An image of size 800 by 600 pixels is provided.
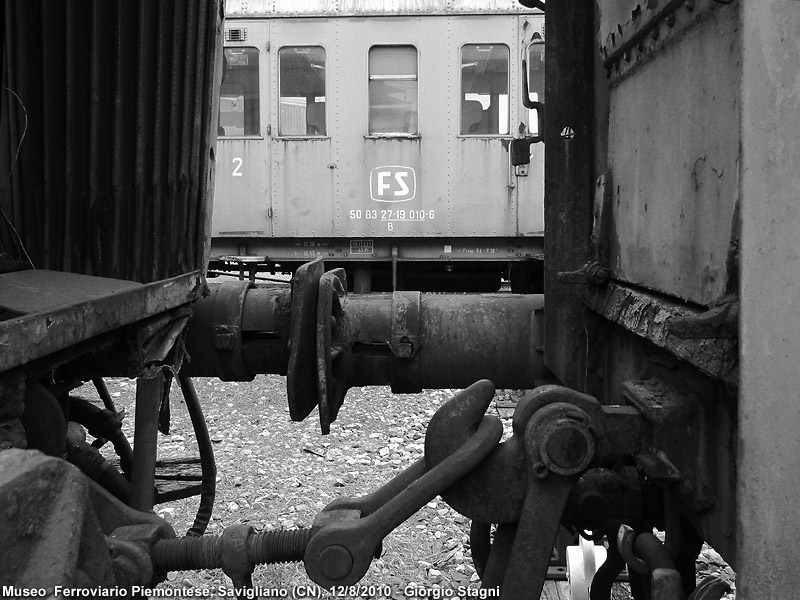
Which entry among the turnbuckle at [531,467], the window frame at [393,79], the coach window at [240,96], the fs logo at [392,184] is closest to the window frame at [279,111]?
the coach window at [240,96]

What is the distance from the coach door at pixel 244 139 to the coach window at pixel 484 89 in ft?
7.18

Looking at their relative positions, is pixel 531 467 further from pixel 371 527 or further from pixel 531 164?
pixel 531 164

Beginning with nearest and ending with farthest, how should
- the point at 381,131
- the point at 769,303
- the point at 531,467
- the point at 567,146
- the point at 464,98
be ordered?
the point at 769,303 < the point at 531,467 < the point at 567,146 < the point at 464,98 < the point at 381,131

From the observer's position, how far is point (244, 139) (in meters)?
8.31

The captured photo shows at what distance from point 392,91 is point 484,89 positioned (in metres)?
1.01

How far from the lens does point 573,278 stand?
7.33ft

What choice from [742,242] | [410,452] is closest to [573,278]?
[742,242]

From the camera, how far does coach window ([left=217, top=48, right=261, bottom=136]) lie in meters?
8.34

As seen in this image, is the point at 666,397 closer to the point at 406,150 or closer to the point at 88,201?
the point at 88,201

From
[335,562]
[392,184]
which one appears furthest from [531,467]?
[392,184]

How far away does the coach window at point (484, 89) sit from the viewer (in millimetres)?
8141

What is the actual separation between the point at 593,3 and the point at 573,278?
36.4 inches

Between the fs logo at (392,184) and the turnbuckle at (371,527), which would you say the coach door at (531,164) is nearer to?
the fs logo at (392,184)

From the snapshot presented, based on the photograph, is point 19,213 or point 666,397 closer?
point 666,397
